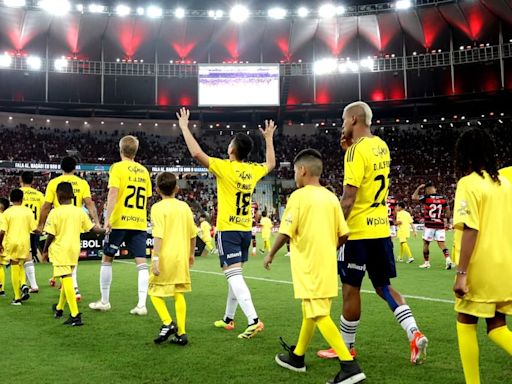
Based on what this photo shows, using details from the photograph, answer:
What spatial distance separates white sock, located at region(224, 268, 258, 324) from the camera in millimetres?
5543

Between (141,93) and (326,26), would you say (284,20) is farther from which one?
(141,93)

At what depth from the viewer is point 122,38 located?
43625mm

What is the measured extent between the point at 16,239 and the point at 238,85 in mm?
32913

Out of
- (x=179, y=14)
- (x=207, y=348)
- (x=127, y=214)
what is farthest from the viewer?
(x=179, y=14)

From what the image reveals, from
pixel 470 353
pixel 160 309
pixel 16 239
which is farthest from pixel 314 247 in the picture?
pixel 16 239

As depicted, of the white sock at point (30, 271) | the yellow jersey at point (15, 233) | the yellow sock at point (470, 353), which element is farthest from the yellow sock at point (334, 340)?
the white sock at point (30, 271)

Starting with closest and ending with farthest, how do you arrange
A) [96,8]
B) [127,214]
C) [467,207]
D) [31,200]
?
1. [467,207]
2. [127,214]
3. [31,200]
4. [96,8]

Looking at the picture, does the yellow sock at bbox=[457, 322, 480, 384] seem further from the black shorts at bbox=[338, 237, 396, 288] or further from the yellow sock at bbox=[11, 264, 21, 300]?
the yellow sock at bbox=[11, 264, 21, 300]

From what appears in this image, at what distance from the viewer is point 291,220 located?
4.11 meters

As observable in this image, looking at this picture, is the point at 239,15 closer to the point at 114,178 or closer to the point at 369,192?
the point at 114,178

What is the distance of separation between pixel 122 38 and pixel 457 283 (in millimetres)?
44437

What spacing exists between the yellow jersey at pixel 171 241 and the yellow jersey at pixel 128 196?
66.7 inches

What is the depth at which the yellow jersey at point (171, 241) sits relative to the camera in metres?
5.30

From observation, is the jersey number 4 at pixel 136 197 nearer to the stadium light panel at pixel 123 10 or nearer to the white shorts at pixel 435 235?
the white shorts at pixel 435 235
